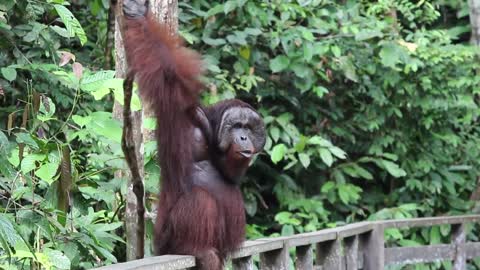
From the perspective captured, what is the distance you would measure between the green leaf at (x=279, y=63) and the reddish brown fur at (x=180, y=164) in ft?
8.95

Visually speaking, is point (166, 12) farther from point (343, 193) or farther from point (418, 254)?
point (343, 193)

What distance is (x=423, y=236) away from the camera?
24.6 feet

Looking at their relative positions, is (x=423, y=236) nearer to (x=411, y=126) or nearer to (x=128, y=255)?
(x=411, y=126)

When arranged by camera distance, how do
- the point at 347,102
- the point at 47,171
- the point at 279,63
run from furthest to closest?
the point at 347,102 → the point at 279,63 → the point at 47,171

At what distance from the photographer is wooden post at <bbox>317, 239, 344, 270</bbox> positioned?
476cm

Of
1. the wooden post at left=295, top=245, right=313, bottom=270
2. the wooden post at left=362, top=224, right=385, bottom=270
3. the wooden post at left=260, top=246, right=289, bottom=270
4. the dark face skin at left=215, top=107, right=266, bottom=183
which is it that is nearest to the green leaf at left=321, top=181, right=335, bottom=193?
the wooden post at left=362, top=224, right=385, bottom=270

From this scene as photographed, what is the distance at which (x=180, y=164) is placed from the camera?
363cm

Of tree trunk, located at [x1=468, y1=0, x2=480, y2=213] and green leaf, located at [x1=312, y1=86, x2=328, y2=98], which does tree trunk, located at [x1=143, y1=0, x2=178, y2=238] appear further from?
tree trunk, located at [x1=468, y1=0, x2=480, y2=213]

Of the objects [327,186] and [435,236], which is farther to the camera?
[435,236]

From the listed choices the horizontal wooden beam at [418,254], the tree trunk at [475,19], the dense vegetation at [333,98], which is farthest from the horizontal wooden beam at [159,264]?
the tree trunk at [475,19]

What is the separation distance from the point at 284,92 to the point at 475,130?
2102 mm

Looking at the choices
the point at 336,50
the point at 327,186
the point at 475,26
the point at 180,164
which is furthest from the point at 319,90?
the point at 180,164

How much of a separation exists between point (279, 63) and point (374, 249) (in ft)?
5.85

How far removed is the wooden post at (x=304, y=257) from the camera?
446 cm
